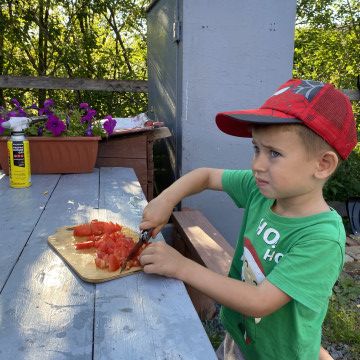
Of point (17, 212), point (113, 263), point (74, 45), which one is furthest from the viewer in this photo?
point (74, 45)

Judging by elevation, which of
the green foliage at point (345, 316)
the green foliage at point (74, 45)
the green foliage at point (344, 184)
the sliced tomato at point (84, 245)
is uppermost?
the green foliage at point (74, 45)

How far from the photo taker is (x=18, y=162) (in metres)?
2.31

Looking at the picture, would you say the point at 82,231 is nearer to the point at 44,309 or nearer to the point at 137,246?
the point at 137,246

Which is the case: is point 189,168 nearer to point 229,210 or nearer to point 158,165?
point 229,210

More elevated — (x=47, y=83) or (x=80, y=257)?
(x=47, y=83)

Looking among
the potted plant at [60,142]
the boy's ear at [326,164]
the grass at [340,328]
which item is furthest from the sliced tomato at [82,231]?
the grass at [340,328]

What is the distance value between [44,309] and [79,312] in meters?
0.09

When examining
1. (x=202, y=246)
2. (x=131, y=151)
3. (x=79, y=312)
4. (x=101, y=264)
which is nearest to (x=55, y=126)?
(x=131, y=151)

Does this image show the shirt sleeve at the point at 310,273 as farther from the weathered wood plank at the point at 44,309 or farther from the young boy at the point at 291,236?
the weathered wood plank at the point at 44,309

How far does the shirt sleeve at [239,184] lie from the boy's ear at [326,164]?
459 mm

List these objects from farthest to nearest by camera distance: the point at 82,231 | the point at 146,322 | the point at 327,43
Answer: the point at 327,43 < the point at 82,231 < the point at 146,322

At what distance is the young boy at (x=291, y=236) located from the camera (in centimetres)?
123

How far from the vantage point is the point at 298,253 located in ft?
4.09

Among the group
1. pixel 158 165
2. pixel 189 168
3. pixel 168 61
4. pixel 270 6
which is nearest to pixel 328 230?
pixel 189 168
